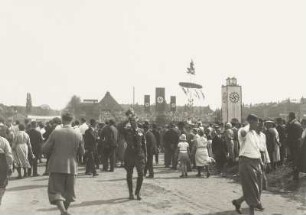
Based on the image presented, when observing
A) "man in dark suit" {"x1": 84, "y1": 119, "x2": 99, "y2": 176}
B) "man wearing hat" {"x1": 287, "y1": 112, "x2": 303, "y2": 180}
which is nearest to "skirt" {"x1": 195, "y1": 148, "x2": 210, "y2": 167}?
"man wearing hat" {"x1": 287, "y1": 112, "x2": 303, "y2": 180}

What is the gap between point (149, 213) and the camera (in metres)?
9.59

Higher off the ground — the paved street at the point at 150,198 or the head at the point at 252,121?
the head at the point at 252,121

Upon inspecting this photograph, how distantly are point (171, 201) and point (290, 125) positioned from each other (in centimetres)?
566

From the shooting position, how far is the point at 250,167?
941cm

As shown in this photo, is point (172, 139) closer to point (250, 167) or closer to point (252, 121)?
point (252, 121)

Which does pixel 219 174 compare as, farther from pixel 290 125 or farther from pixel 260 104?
pixel 260 104

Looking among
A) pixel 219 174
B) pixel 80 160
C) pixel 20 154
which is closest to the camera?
pixel 20 154

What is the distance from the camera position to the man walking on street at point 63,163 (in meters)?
8.68

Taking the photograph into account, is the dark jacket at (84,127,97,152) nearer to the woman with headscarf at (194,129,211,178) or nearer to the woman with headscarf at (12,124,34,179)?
the woman with headscarf at (12,124,34,179)

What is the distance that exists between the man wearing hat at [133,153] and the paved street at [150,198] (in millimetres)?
443

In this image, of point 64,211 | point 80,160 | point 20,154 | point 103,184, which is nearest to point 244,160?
point 64,211

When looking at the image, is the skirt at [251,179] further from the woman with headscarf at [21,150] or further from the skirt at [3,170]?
the woman with headscarf at [21,150]

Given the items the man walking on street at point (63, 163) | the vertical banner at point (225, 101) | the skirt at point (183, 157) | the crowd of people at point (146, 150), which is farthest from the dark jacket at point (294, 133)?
the vertical banner at point (225, 101)

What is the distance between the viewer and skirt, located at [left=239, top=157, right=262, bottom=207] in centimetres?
919
